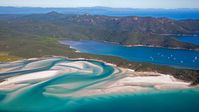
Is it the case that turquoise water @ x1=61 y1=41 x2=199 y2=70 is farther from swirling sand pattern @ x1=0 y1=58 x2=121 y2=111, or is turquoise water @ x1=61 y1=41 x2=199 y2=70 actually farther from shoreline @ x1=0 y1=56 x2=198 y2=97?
swirling sand pattern @ x1=0 y1=58 x2=121 y2=111

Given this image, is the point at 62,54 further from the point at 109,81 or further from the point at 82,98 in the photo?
the point at 82,98

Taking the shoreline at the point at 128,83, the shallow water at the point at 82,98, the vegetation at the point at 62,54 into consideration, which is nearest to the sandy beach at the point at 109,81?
the shoreline at the point at 128,83

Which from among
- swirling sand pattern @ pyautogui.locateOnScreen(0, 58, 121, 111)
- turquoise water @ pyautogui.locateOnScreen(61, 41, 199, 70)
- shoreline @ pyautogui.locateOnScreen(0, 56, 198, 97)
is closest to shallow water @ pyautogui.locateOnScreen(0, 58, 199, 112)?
swirling sand pattern @ pyautogui.locateOnScreen(0, 58, 121, 111)

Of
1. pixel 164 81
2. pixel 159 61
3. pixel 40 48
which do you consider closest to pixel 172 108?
pixel 164 81

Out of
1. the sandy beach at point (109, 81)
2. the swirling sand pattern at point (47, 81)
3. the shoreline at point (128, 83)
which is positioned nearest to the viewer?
the swirling sand pattern at point (47, 81)

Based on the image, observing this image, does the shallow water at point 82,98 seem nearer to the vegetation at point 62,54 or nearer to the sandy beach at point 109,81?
the sandy beach at point 109,81
